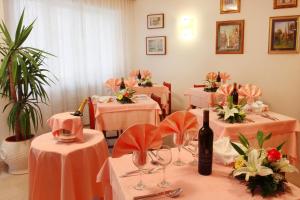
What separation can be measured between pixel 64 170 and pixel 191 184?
41.1 inches

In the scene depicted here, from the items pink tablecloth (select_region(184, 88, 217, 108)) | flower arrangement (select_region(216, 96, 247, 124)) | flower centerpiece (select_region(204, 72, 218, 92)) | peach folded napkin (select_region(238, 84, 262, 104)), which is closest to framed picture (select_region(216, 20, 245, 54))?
flower centerpiece (select_region(204, 72, 218, 92))

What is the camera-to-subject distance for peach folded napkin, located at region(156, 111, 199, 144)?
60.8 inches

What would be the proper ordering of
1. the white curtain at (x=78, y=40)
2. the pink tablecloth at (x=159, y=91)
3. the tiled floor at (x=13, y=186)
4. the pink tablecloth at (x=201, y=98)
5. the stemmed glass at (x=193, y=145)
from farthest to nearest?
1. the pink tablecloth at (x=159, y=91)
2. the white curtain at (x=78, y=40)
3. the pink tablecloth at (x=201, y=98)
4. the tiled floor at (x=13, y=186)
5. the stemmed glass at (x=193, y=145)

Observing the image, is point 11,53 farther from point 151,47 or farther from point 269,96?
point 269,96

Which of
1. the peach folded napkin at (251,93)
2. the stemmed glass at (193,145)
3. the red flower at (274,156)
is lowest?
the stemmed glass at (193,145)

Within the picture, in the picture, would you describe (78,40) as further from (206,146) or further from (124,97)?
(206,146)

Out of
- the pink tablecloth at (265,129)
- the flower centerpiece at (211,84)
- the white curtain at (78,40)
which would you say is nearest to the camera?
the pink tablecloth at (265,129)

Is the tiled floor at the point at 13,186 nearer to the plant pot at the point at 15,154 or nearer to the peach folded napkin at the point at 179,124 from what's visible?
the plant pot at the point at 15,154

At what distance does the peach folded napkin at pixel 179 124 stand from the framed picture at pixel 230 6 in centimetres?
413

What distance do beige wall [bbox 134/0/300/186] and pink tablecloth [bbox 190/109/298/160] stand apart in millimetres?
2104

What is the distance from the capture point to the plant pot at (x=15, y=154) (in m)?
3.18

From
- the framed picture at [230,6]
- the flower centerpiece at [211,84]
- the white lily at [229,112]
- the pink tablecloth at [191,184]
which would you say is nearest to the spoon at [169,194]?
the pink tablecloth at [191,184]

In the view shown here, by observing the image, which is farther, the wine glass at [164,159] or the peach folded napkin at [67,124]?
the peach folded napkin at [67,124]

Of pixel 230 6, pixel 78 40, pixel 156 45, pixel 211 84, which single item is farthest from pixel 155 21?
pixel 211 84
